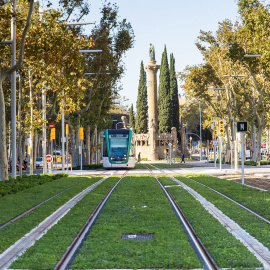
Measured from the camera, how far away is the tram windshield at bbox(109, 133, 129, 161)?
4712 centimetres

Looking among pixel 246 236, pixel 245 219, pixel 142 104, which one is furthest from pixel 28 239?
pixel 142 104

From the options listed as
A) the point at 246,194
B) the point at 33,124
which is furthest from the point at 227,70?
the point at 246,194

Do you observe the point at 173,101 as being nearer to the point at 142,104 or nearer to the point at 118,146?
the point at 142,104

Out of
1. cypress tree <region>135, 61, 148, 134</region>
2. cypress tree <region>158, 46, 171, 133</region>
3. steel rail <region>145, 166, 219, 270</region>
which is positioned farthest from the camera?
cypress tree <region>135, 61, 148, 134</region>

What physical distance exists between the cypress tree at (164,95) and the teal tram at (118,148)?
5619 cm

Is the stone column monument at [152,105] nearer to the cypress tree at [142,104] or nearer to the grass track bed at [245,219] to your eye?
the cypress tree at [142,104]

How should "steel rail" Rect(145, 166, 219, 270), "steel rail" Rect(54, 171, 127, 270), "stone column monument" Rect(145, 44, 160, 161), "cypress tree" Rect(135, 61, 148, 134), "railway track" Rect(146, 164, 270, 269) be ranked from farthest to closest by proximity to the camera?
1. "cypress tree" Rect(135, 61, 148, 134)
2. "stone column monument" Rect(145, 44, 160, 161)
3. "railway track" Rect(146, 164, 270, 269)
4. "steel rail" Rect(54, 171, 127, 270)
5. "steel rail" Rect(145, 166, 219, 270)

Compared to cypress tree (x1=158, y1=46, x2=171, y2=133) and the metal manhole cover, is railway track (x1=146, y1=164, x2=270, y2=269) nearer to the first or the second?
the metal manhole cover

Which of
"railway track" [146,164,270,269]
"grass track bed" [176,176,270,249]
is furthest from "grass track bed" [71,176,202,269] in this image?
"grass track bed" [176,176,270,249]

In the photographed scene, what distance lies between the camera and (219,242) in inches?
364

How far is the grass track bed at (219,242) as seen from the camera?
7621 millimetres

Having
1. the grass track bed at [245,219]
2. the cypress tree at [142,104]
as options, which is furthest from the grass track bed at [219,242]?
the cypress tree at [142,104]

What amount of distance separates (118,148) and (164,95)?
191 ft

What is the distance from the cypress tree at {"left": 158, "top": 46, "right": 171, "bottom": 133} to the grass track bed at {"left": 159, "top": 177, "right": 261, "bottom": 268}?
9014cm
